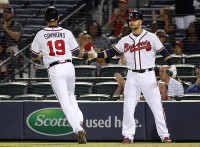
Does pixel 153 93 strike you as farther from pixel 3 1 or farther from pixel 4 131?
pixel 3 1

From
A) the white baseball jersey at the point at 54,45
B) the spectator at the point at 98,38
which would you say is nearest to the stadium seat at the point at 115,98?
the white baseball jersey at the point at 54,45

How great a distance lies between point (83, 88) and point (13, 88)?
1.32m

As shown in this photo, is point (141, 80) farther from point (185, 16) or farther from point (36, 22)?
point (36, 22)

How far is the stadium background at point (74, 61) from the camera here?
11.7 m

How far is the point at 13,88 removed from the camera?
12195 mm

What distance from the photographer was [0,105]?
447 inches

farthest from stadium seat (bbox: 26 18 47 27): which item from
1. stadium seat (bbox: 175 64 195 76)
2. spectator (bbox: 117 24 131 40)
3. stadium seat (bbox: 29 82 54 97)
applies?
stadium seat (bbox: 175 64 195 76)

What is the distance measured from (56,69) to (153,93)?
55.8 inches

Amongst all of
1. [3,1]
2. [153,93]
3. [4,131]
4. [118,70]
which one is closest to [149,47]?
[153,93]

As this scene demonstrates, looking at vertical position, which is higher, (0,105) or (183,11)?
(183,11)

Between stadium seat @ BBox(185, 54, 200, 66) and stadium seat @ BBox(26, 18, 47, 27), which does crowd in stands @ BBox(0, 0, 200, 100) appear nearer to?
stadium seat @ BBox(185, 54, 200, 66)

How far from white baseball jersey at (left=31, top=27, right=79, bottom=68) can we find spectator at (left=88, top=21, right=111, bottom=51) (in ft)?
11.4

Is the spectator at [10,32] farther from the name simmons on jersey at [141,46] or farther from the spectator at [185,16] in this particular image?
the name simmons on jersey at [141,46]

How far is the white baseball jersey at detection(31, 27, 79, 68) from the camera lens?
951 cm
